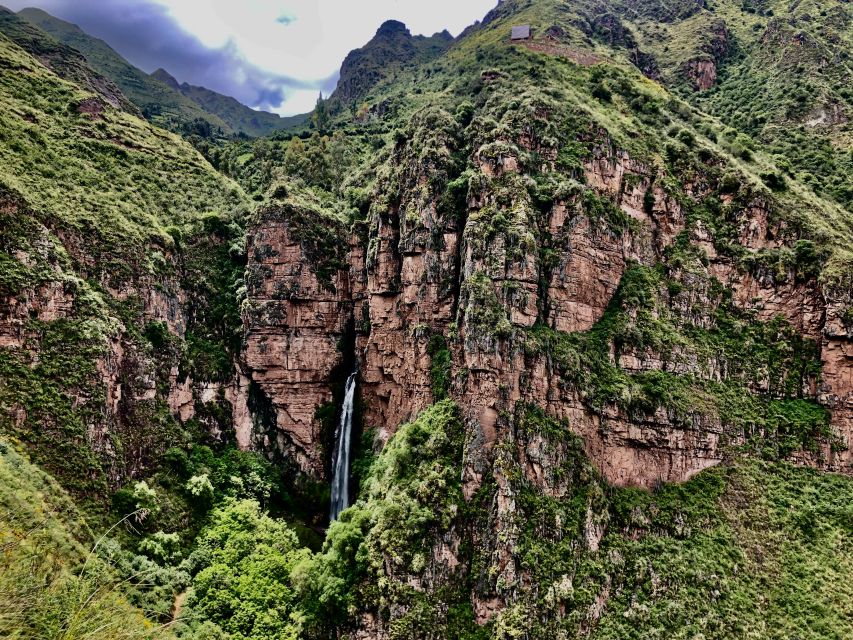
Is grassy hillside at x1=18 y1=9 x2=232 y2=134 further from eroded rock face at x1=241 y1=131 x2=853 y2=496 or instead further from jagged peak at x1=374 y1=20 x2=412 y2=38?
eroded rock face at x1=241 y1=131 x2=853 y2=496

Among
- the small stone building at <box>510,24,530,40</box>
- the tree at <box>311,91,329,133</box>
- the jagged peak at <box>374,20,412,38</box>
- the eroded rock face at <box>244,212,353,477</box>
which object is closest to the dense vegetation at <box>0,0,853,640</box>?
the eroded rock face at <box>244,212,353,477</box>

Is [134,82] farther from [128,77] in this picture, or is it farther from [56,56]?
[56,56]

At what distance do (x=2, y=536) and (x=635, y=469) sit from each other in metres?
37.7

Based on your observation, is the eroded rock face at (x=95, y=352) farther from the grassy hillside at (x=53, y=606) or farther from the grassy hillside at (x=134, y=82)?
the grassy hillside at (x=134, y=82)

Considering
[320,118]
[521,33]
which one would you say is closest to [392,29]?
[320,118]

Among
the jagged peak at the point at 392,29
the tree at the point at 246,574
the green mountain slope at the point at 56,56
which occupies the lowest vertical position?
the tree at the point at 246,574

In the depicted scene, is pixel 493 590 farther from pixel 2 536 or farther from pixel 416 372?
pixel 2 536

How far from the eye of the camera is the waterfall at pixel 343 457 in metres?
50.8

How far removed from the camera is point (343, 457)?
52.8 meters

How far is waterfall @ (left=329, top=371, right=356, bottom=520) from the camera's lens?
5078 cm

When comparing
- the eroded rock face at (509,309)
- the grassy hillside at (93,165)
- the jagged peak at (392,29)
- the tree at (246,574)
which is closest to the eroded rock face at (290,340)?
the eroded rock face at (509,309)

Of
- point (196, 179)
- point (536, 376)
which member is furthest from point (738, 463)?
point (196, 179)

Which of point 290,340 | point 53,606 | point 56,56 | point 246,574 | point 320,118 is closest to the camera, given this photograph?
point 53,606

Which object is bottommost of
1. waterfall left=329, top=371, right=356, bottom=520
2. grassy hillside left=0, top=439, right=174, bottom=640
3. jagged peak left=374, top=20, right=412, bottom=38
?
waterfall left=329, top=371, right=356, bottom=520
